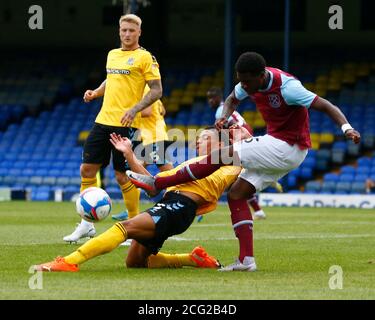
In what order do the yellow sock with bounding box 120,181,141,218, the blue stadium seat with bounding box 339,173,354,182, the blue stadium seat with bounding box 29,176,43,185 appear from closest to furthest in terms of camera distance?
1. the yellow sock with bounding box 120,181,141,218
2. the blue stadium seat with bounding box 339,173,354,182
3. the blue stadium seat with bounding box 29,176,43,185

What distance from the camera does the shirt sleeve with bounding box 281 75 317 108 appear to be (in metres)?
8.84

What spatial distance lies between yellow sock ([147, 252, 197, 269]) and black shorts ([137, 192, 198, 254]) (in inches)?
9.7

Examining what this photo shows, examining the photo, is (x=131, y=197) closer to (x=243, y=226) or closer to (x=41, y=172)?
(x=243, y=226)

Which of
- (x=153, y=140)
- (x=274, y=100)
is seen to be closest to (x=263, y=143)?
(x=274, y=100)

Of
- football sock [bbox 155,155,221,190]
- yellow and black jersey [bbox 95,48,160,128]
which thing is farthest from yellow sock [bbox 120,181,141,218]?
football sock [bbox 155,155,221,190]

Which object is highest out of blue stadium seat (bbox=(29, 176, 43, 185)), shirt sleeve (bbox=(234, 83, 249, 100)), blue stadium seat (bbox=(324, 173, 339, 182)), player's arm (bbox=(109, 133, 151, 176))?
shirt sleeve (bbox=(234, 83, 249, 100))

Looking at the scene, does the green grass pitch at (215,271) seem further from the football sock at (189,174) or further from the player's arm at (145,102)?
the player's arm at (145,102)

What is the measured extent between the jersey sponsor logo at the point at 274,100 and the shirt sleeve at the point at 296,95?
8 cm

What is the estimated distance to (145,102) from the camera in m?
11.1

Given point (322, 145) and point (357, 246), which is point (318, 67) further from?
point (357, 246)

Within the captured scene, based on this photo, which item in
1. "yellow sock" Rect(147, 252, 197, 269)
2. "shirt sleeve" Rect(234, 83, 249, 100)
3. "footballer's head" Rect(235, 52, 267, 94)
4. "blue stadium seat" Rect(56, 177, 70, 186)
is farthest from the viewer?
"blue stadium seat" Rect(56, 177, 70, 186)

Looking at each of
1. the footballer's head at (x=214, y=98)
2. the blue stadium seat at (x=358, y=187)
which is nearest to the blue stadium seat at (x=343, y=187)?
the blue stadium seat at (x=358, y=187)

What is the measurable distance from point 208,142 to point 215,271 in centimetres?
113

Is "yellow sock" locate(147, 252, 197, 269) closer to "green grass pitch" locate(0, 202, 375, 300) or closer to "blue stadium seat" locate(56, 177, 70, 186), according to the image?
"green grass pitch" locate(0, 202, 375, 300)
